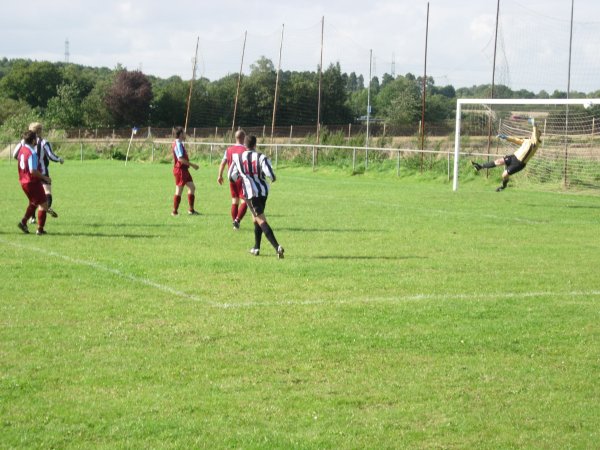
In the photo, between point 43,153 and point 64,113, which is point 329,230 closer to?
point 43,153

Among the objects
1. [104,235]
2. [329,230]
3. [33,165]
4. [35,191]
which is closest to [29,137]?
[33,165]

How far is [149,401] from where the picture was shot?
22.8 feet

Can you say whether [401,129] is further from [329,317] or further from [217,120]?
[329,317]

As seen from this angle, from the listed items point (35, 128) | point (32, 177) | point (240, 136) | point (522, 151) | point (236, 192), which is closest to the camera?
point (32, 177)

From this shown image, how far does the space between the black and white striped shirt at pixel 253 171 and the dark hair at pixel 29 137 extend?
3.94 m

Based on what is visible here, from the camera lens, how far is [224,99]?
196 feet

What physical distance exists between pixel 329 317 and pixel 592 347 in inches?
105

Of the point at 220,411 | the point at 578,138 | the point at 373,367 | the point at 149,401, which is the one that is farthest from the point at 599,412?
the point at 578,138

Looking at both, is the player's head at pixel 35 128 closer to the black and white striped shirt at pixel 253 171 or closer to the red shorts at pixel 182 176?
the red shorts at pixel 182 176

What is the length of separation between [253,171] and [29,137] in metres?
4.32

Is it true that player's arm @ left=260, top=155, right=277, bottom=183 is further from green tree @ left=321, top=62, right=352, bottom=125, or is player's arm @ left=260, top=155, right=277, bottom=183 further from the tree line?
green tree @ left=321, top=62, right=352, bottom=125

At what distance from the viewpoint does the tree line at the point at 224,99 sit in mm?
56062

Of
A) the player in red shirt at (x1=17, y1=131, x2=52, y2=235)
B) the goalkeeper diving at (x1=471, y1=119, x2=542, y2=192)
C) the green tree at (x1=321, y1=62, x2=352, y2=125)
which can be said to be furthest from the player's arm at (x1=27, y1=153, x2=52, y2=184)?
the green tree at (x1=321, y1=62, x2=352, y2=125)

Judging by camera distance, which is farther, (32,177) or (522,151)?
(522,151)
